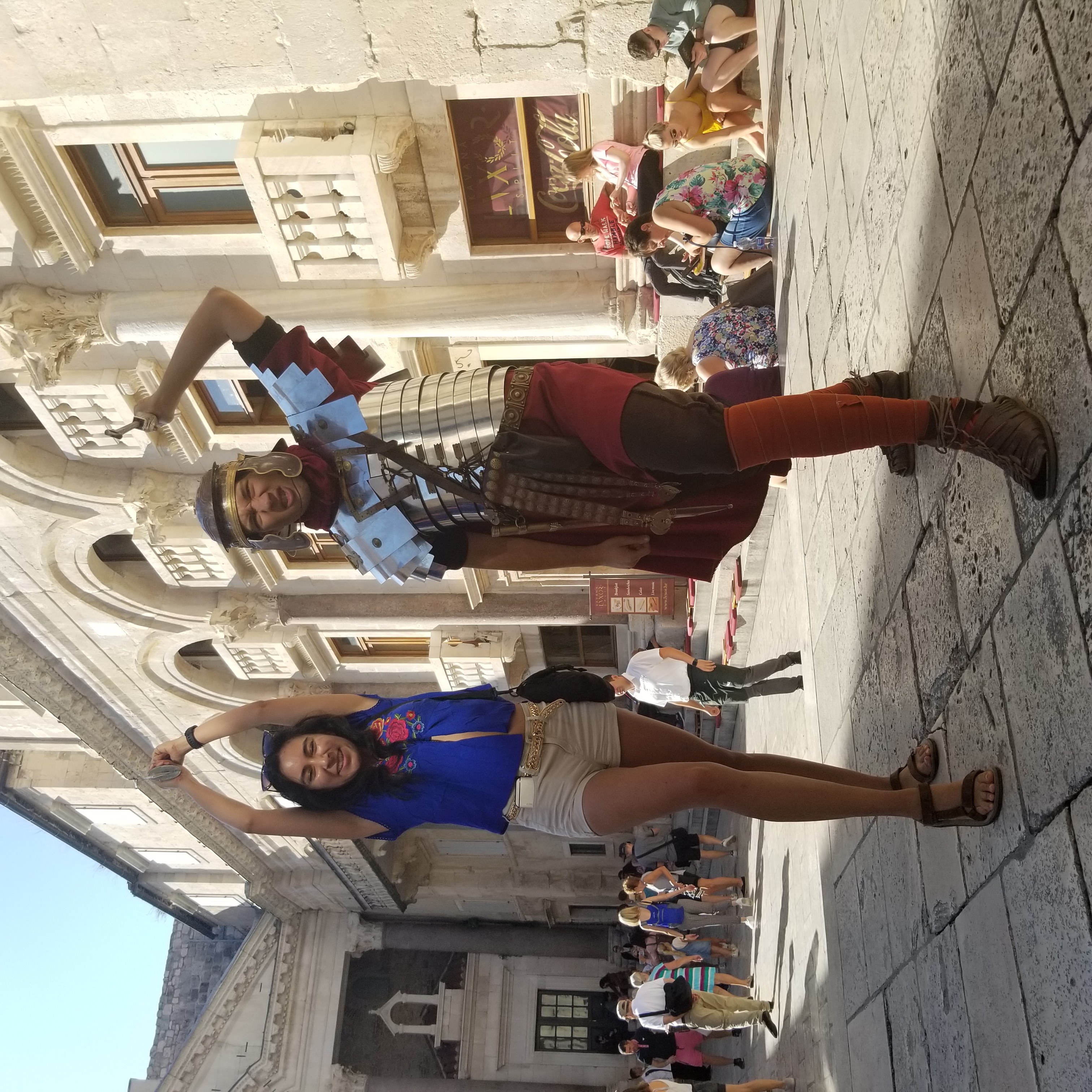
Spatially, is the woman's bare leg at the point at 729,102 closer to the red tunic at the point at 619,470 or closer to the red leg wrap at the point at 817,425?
the red tunic at the point at 619,470

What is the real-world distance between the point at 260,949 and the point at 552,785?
15.4m

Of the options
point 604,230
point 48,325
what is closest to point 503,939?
point 48,325

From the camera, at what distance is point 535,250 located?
7383mm

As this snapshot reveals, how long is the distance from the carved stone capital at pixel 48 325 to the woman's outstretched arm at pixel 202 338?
477 centimetres

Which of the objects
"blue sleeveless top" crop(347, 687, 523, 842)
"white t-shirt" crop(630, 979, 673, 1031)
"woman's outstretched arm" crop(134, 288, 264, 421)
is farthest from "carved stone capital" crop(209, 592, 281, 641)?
"blue sleeveless top" crop(347, 687, 523, 842)

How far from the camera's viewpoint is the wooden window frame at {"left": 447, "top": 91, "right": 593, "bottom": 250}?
6574mm

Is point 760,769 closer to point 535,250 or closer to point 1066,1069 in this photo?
point 1066,1069

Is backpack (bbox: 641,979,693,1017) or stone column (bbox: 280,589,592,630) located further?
stone column (bbox: 280,589,592,630)

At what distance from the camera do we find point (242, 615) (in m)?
10.9

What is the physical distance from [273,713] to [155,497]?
652 cm

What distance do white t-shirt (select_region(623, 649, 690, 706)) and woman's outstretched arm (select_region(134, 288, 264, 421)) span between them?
5111mm

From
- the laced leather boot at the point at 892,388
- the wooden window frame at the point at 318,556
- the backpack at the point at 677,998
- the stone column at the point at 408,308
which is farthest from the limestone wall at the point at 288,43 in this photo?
the backpack at the point at 677,998

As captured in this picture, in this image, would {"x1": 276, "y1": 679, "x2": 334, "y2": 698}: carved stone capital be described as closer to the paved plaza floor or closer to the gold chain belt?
the paved plaza floor

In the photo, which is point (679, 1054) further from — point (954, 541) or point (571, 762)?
point (954, 541)
